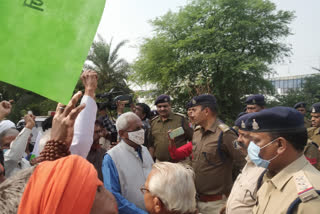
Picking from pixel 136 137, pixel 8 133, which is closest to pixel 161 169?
pixel 136 137

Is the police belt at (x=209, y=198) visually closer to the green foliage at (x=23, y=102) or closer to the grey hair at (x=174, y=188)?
the grey hair at (x=174, y=188)

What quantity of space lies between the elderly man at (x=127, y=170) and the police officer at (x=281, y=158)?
1210mm

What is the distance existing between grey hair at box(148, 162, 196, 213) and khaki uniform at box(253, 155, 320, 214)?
503 millimetres

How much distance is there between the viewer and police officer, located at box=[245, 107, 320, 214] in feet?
6.06

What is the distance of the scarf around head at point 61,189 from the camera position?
108 cm

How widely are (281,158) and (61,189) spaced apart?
1.54 m

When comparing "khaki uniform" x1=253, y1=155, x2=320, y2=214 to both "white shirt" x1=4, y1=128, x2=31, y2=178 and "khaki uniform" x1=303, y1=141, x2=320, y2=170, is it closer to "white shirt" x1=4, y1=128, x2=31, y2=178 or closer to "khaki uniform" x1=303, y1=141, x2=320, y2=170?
"white shirt" x1=4, y1=128, x2=31, y2=178

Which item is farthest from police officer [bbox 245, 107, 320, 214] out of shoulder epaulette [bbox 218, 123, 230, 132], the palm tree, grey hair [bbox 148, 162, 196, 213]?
the palm tree

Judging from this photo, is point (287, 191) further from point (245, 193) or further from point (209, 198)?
point (209, 198)

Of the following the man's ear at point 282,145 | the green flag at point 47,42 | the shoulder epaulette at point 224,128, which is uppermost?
the green flag at point 47,42

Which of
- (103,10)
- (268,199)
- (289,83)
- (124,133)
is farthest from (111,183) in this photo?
(289,83)

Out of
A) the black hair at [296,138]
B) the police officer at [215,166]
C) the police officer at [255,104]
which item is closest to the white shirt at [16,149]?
the police officer at [215,166]

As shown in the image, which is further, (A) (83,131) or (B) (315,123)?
(B) (315,123)

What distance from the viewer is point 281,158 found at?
208cm
